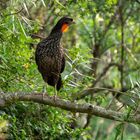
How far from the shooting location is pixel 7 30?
5309 millimetres

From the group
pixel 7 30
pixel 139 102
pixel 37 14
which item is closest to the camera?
pixel 139 102

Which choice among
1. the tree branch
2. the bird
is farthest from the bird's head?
the tree branch

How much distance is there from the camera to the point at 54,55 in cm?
583

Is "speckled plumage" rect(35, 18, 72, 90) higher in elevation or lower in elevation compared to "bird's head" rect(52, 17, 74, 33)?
lower

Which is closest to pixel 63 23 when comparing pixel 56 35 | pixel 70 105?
pixel 56 35

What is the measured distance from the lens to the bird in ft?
19.0

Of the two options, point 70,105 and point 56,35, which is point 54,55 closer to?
point 56,35

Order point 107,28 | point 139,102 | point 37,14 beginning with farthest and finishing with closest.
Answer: point 107,28, point 37,14, point 139,102

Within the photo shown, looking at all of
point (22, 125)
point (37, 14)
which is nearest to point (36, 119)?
point (22, 125)

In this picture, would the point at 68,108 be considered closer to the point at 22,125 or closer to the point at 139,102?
the point at 139,102

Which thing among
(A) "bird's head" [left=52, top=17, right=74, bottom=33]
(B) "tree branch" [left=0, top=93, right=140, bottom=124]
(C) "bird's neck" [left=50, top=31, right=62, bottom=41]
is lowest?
(B) "tree branch" [left=0, top=93, right=140, bottom=124]

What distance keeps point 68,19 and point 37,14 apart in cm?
293

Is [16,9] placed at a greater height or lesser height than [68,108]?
greater

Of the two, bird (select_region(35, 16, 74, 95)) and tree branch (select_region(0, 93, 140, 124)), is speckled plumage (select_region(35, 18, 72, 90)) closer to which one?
bird (select_region(35, 16, 74, 95))
